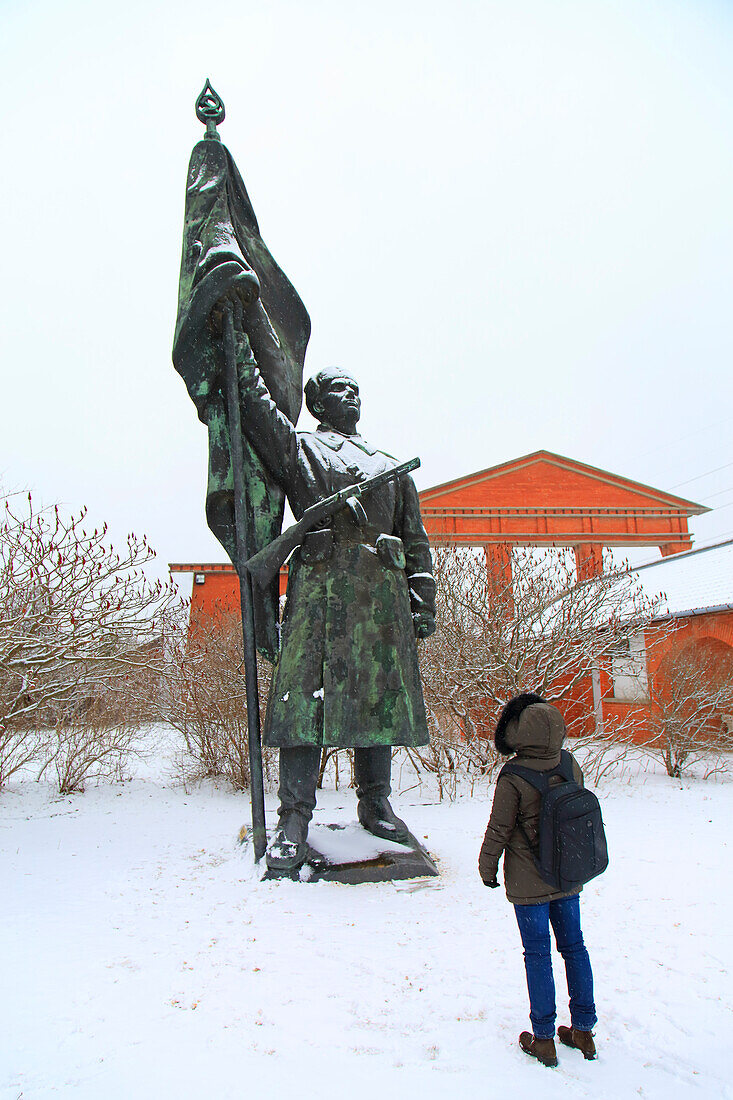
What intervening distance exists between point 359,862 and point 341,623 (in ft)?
3.82

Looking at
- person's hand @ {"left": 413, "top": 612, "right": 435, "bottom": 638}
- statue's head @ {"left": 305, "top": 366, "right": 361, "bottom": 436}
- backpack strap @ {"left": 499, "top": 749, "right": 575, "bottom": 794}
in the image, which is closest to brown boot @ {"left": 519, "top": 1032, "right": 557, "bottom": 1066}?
backpack strap @ {"left": 499, "top": 749, "right": 575, "bottom": 794}

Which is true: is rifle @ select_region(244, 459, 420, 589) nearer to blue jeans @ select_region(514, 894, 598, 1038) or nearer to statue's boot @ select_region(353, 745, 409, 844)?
statue's boot @ select_region(353, 745, 409, 844)

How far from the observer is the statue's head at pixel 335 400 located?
408 centimetres

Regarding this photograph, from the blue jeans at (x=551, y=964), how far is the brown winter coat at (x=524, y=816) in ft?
Answer: 0.18

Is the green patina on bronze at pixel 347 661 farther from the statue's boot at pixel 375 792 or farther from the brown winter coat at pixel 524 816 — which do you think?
the brown winter coat at pixel 524 816

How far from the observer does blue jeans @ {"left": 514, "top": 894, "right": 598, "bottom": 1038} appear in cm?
192

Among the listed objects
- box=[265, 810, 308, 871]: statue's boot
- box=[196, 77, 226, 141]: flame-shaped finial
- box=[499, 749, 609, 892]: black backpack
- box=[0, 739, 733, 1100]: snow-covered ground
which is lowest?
box=[0, 739, 733, 1100]: snow-covered ground

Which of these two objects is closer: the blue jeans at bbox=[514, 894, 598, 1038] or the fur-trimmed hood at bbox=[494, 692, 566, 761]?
the blue jeans at bbox=[514, 894, 598, 1038]

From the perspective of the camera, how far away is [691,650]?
9180 mm

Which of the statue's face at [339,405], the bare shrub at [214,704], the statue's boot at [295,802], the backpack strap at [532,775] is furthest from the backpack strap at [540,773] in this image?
the bare shrub at [214,704]

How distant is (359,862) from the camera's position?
338cm

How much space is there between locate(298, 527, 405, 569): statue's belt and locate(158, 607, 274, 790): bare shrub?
12.9 feet

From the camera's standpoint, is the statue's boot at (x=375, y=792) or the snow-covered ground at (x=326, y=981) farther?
the statue's boot at (x=375, y=792)

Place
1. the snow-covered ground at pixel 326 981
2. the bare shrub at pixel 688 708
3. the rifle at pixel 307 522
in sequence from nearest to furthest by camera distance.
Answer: the snow-covered ground at pixel 326 981, the rifle at pixel 307 522, the bare shrub at pixel 688 708
